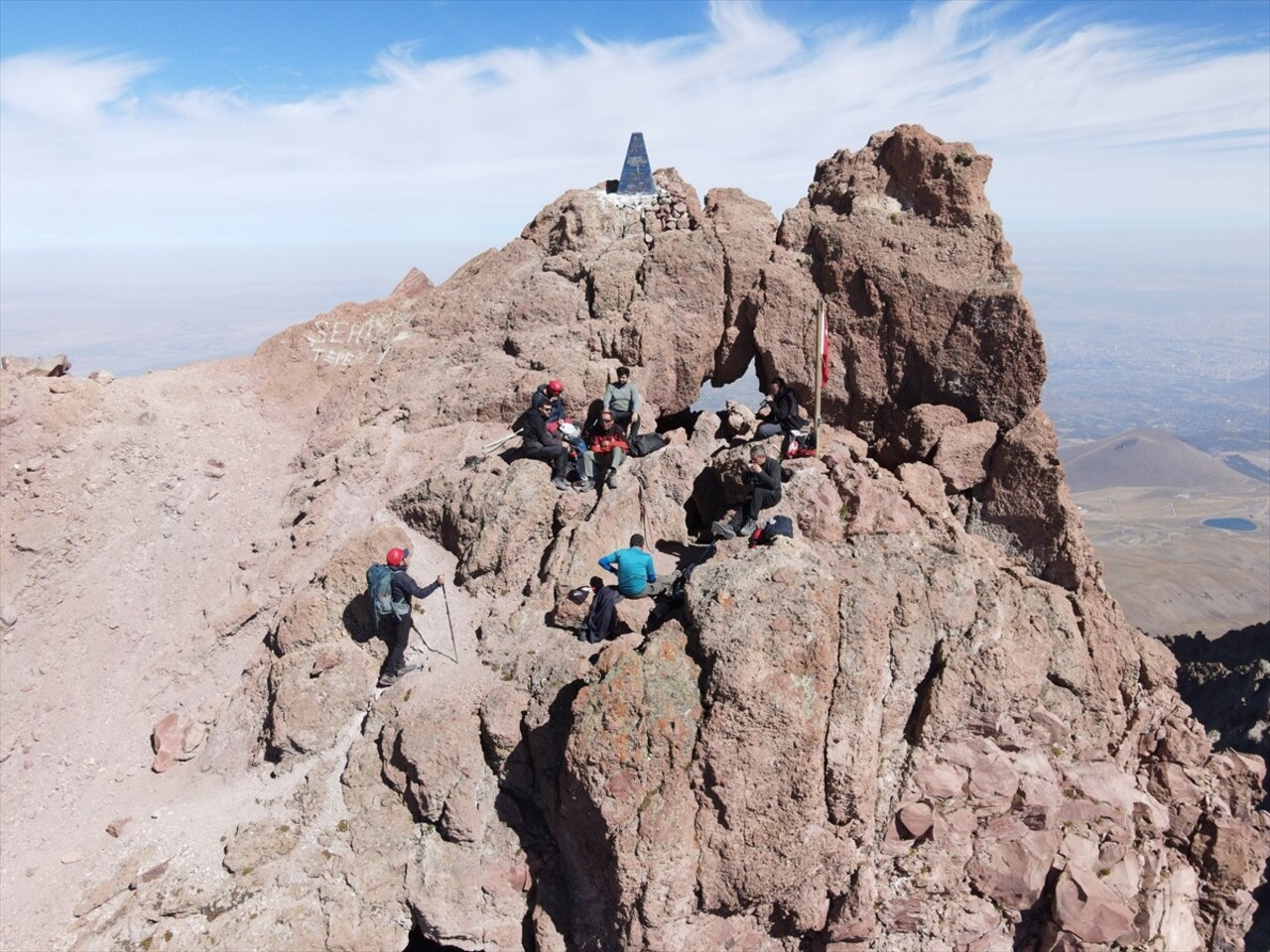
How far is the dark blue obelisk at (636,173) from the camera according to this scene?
80.0 feet

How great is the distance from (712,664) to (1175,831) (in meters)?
14.4

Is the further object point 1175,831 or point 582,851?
point 1175,831

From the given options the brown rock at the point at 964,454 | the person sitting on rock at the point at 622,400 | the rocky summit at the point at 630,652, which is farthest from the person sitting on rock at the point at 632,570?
the brown rock at the point at 964,454

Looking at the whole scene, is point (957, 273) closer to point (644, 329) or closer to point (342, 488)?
point (644, 329)

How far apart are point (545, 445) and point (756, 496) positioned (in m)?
6.05

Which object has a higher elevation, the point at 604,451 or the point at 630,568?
the point at 604,451

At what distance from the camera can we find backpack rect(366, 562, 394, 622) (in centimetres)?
1597

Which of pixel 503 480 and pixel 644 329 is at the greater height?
pixel 644 329

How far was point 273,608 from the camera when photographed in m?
19.2

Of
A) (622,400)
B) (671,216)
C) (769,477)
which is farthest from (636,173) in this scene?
(769,477)

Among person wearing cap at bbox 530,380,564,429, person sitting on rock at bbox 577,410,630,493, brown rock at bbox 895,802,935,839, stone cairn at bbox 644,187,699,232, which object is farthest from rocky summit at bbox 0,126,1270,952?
person wearing cap at bbox 530,380,564,429

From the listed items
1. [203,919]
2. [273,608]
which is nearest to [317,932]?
[203,919]

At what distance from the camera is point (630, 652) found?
13.6 meters

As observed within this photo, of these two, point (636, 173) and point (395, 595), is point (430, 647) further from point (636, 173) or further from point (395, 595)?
point (636, 173)
